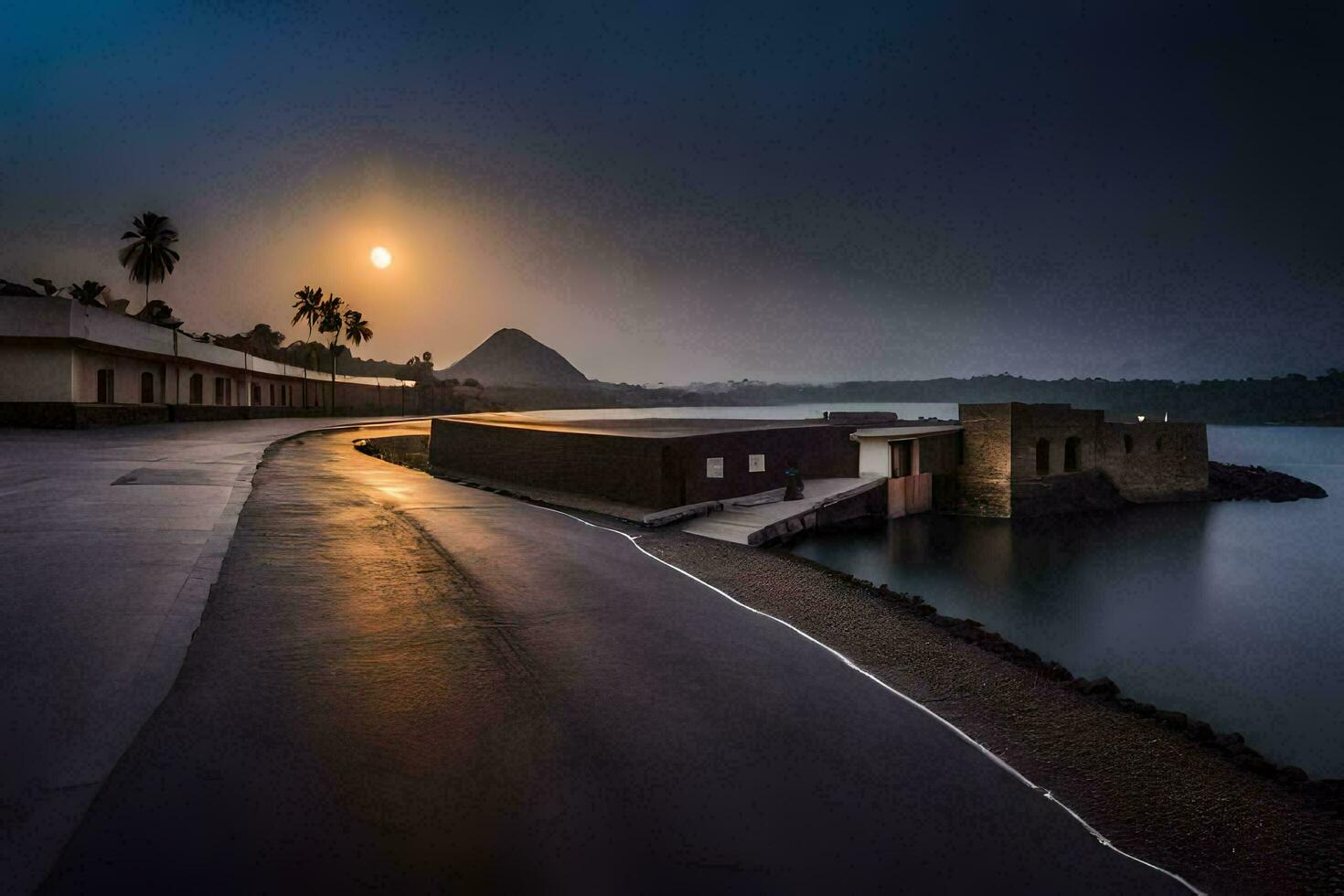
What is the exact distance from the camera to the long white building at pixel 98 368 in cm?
2975

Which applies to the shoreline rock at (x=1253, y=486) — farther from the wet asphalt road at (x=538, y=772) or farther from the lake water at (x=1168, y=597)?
the wet asphalt road at (x=538, y=772)

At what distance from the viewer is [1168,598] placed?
87.1 ft

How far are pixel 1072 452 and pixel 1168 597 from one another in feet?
58.4

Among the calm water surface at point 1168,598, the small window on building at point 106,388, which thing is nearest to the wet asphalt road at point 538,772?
the calm water surface at point 1168,598

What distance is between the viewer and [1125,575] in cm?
2939

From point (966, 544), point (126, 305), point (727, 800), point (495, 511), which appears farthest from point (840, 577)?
point (126, 305)

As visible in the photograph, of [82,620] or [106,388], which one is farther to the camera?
[106,388]

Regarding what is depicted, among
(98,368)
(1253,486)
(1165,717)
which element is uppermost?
(98,368)

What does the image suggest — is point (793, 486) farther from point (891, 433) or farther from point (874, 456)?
point (891, 433)

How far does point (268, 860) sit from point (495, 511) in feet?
42.7

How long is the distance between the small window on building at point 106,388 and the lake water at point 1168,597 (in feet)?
116

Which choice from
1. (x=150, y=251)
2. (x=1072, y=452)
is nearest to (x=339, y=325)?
(x=150, y=251)

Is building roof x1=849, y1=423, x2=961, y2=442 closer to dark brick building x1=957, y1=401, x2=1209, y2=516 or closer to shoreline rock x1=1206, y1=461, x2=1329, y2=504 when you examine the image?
dark brick building x1=957, y1=401, x2=1209, y2=516

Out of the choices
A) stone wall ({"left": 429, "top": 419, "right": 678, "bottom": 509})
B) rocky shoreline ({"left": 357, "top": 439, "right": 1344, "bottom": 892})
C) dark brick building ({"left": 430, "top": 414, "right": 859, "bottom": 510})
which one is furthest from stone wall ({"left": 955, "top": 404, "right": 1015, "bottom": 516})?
rocky shoreline ({"left": 357, "top": 439, "right": 1344, "bottom": 892})
